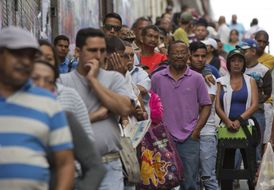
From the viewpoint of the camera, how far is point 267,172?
11.3 meters

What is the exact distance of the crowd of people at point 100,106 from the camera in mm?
5438

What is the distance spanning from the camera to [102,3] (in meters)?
18.1

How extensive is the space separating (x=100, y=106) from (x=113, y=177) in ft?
1.81

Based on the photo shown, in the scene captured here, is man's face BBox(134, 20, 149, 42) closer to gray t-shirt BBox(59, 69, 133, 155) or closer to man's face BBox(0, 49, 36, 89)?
gray t-shirt BBox(59, 69, 133, 155)

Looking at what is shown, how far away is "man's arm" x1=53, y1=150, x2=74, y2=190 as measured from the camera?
5.59 meters

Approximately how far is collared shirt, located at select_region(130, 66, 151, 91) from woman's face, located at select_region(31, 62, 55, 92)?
443cm

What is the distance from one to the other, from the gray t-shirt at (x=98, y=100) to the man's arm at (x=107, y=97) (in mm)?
103

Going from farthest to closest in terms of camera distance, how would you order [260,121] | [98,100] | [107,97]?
[260,121], [98,100], [107,97]

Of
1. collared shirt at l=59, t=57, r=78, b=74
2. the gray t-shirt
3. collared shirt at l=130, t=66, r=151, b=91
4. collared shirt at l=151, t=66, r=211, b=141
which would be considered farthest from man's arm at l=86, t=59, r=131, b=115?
collared shirt at l=151, t=66, r=211, b=141

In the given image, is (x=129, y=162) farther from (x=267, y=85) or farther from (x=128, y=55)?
(x=267, y=85)

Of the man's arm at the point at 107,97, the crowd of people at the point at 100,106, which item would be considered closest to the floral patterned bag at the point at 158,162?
the crowd of people at the point at 100,106

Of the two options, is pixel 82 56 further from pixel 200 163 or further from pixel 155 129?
pixel 200 163

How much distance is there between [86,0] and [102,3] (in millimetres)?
2487

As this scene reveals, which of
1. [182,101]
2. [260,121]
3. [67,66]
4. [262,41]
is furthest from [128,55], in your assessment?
[262,41]
